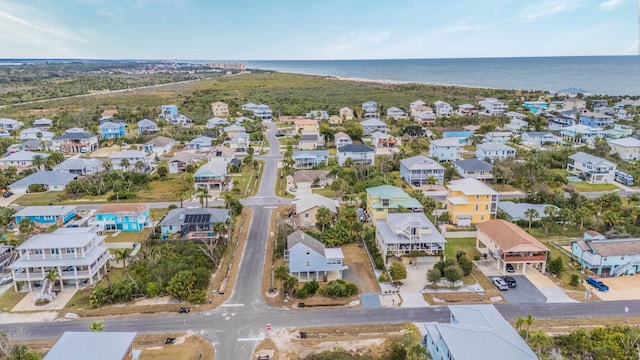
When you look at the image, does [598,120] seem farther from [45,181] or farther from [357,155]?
[45,181]

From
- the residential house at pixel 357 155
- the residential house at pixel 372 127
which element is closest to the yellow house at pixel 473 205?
the residential house at pixel 357 155

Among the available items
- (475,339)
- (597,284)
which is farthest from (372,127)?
(475,339)

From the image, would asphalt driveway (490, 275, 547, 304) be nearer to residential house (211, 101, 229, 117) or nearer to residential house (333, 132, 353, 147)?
residential house (333, 132, 353, 147)

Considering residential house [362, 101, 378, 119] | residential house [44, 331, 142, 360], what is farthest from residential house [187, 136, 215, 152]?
residential house [44, 331, 142, 360]

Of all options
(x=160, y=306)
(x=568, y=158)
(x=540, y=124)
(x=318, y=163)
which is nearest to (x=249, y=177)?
(x=318, y=163)

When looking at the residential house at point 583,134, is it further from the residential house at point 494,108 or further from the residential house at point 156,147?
the residential house at point 156,147

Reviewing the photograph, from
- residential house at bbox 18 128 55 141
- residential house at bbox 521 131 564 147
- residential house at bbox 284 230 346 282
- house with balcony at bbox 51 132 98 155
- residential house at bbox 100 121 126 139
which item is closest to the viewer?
residential house at bbox 284 230 346 282
